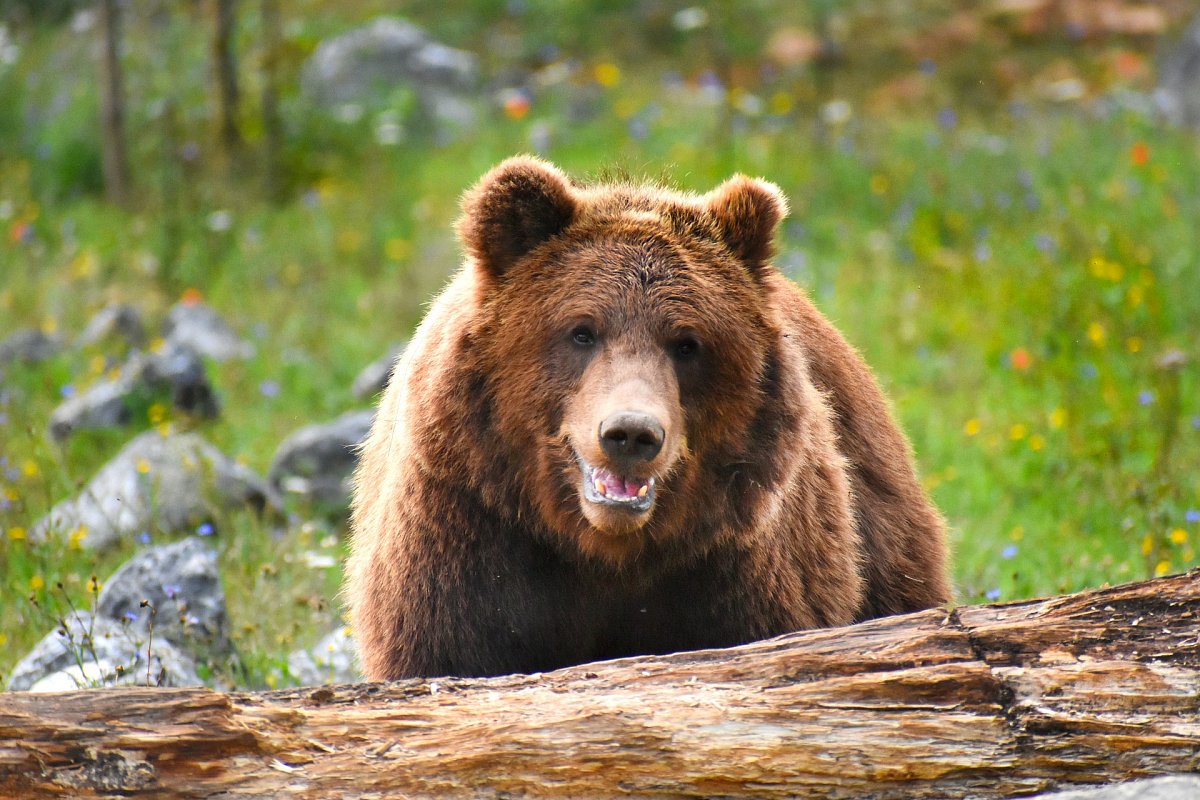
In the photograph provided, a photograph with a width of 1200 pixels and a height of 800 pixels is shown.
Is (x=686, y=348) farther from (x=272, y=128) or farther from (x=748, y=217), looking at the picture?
(x=272, y=128)

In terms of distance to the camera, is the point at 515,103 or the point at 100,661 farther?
the point at 515,103

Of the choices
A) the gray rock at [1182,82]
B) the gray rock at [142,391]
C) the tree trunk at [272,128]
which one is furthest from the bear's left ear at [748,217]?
the gray rock at [1182,82]

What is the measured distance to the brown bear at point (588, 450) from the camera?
3732mm

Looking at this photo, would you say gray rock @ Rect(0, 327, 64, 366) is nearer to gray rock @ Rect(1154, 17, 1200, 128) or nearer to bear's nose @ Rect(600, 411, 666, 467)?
bear's nose @ Rect(600, 411, 666, 467)

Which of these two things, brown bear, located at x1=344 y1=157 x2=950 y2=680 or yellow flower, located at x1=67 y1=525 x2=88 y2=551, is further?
yellow flower, located at x1=67 y1=525 x2=88 y2=551

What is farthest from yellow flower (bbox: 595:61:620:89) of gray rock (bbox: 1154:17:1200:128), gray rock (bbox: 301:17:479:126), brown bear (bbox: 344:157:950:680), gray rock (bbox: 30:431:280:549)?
brown bear (bbox: 344:157:950:680)

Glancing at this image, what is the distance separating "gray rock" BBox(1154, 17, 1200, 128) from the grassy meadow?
1.36 ft

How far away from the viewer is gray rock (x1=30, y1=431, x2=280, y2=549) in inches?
236

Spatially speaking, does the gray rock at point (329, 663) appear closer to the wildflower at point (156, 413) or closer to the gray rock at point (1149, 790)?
the wildflower at point (156, 413)

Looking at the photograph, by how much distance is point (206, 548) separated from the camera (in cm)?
532

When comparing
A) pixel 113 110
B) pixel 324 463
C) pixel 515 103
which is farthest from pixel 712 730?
pixel 113 110

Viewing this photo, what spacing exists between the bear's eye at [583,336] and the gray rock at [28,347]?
583cm

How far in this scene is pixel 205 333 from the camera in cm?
891

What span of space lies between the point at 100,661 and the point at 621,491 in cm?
194
